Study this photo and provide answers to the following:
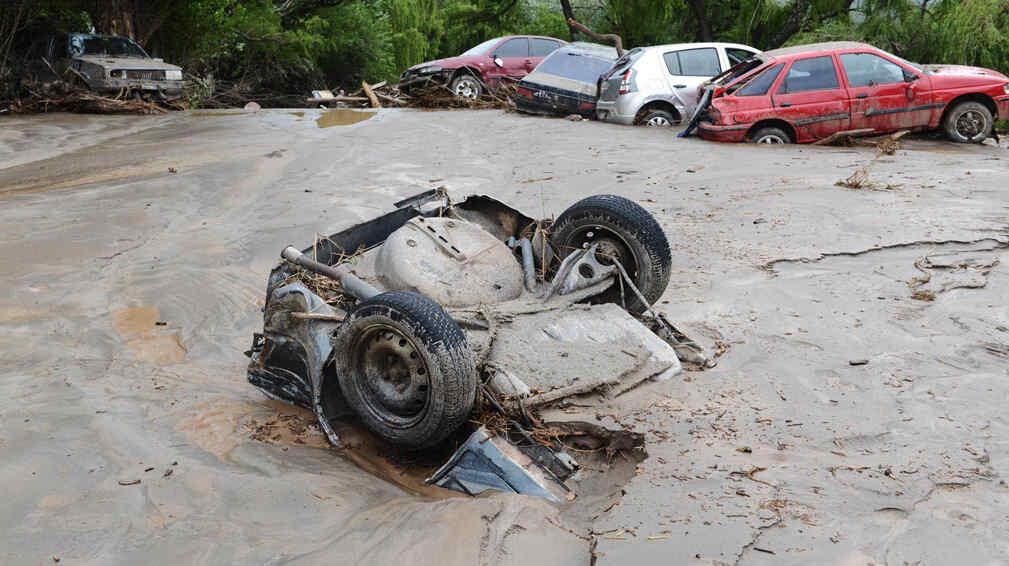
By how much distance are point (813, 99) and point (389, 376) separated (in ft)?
32.3

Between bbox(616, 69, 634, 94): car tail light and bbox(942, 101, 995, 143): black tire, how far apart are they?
4.70 meters

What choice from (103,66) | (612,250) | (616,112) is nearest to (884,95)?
(616,112)

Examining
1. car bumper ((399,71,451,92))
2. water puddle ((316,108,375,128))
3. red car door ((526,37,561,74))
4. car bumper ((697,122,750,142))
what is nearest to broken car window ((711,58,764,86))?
car bumper ((697,122,750,142))

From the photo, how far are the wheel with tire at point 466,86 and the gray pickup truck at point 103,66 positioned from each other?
6.51 meters

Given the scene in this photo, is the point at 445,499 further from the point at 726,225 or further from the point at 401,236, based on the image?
the point at 726,225

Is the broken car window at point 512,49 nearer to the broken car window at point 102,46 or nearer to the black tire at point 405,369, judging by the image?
the broken car window at point 102,46

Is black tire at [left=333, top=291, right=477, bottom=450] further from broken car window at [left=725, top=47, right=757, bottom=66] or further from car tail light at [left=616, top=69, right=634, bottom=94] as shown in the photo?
broken car window at [left=725, top=47, right=757, bottom=66]

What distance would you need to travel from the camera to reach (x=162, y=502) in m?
3.96

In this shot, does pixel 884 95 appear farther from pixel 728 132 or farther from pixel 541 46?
pixel 541 46

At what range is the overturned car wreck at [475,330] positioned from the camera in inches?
158

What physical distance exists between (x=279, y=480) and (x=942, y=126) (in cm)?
1118

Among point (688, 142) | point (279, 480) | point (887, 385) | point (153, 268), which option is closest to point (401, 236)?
point (279, 480)

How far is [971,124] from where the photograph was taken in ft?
40.4

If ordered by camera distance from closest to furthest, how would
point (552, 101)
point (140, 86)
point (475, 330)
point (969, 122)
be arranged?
point (475, 330) < point (969, 122) < point (552, 101) < point (140, 86)
